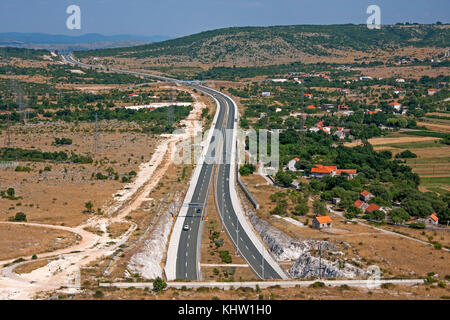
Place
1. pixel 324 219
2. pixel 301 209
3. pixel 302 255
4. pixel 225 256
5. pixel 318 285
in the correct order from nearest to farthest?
pixel 318 285 → pixel 302 255 → pixel 225 256 → pixel 324 219 → pixel 301 209

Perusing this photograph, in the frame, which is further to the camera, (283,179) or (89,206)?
(283,179)

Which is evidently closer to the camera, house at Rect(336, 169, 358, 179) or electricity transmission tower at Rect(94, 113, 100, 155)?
house at Rect(336, 169, 358, 179)

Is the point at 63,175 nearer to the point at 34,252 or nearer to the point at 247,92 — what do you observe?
the point at 34,252

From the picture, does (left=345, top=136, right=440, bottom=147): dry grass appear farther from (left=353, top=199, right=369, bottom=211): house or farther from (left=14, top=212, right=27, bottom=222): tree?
(left=14, top=212, right=27, bottom=222): tree

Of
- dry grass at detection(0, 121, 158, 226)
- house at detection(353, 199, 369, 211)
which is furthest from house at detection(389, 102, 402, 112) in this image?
house at detection(353, 199, 369, 211)

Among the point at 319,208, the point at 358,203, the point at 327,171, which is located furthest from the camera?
the point at 327,171

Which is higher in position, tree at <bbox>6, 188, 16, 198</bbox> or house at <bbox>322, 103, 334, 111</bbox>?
house at <bbox>322, 103, 334, 111</bbox>

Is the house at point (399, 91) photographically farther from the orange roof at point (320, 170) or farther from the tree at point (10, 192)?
the tree at point (10, 192)

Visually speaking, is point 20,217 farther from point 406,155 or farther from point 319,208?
point 406,155

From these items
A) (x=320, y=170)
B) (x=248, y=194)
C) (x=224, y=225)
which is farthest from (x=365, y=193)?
(x=224, y=225)
